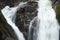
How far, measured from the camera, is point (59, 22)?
33.0 ft

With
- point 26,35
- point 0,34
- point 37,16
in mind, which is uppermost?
point 0,34

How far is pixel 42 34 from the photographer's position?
10328mm

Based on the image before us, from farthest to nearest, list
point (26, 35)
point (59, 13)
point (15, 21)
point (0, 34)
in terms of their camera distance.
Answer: point (15, 21), point (26, 35), point (59, 13), point (0, 34)

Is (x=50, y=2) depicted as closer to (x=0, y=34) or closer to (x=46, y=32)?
(x=46, y=32)

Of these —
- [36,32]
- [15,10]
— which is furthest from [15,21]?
[36,32]

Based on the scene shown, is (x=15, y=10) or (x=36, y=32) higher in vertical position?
(x=15, y=10)

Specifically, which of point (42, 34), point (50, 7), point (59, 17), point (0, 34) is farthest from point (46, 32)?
point (0, 34)

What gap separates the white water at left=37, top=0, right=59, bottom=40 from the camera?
10.1 m

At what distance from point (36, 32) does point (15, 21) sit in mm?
1396

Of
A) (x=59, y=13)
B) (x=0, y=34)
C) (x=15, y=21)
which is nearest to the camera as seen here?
(x=0, y=34)

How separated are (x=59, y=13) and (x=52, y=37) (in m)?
1.03

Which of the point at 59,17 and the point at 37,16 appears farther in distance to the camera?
the point at 37,16

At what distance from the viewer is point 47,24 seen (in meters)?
10.5

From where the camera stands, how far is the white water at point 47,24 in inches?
397
